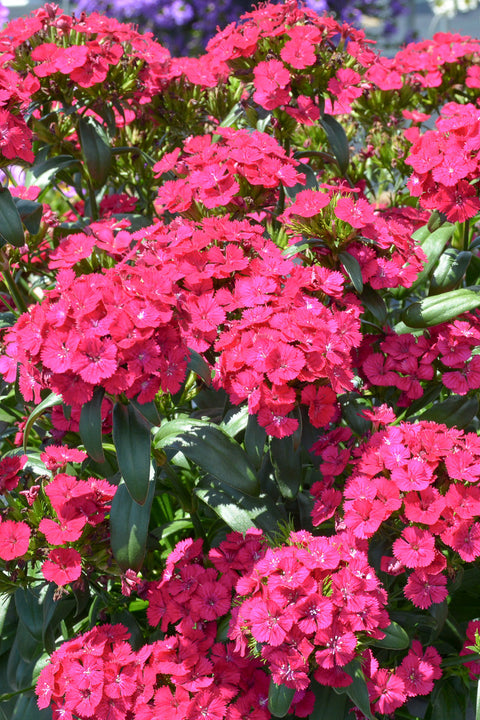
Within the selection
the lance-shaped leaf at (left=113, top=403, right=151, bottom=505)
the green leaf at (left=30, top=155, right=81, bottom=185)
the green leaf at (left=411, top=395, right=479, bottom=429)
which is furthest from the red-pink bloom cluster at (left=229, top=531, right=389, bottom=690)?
the green leaf at (left=30, top=155, right=81, bottom=185)

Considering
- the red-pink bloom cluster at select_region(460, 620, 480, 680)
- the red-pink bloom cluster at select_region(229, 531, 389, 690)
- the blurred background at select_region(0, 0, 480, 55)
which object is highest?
the red-pink bloom cluster at select_region(229, 531, 389, 690)

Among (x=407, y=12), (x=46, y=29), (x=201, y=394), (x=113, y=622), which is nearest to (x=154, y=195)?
(x=46, y=29)

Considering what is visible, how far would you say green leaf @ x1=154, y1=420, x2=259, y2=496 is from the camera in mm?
1584

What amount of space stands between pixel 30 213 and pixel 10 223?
0.22 meters

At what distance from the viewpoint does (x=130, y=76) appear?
2.33m

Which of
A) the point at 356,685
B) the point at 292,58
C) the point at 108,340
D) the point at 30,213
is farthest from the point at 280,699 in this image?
the point at 292,58

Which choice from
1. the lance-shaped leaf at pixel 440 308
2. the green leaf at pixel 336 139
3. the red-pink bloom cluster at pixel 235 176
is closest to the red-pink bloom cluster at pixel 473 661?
the lance-shaped leaf at pixel 440 308

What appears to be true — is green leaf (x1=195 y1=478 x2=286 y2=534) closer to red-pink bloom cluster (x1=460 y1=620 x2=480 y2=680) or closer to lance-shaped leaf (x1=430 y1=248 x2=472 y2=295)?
red-pink bloom cluster (x1=460 y1=620 x2=480 y2=680)

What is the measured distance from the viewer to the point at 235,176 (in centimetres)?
188

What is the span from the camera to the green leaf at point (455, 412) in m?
1.90

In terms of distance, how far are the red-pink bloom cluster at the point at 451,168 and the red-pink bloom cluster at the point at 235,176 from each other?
→ 0.32 meters

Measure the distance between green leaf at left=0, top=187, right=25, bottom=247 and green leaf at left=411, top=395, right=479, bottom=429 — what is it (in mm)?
1134

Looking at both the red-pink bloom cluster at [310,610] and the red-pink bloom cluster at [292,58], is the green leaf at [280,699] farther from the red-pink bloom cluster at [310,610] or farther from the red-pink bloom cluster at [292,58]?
the red-pink bloom cluster at [292,58]

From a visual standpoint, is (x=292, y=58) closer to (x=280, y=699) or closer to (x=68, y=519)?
(x=68, y=519)
